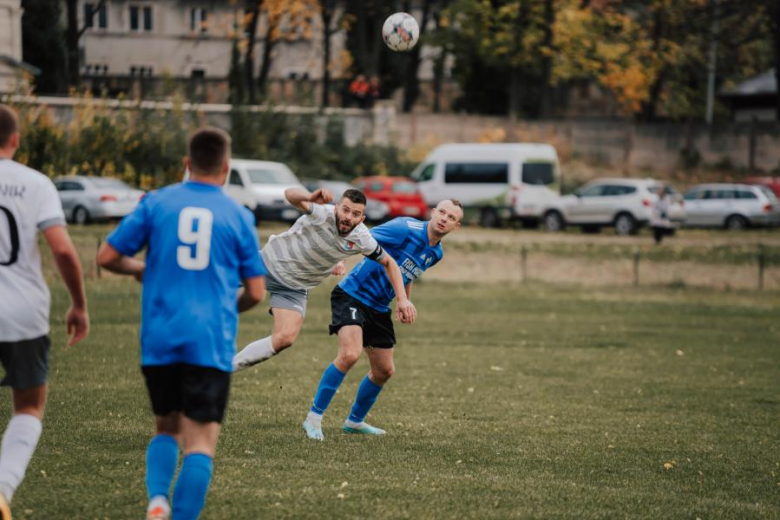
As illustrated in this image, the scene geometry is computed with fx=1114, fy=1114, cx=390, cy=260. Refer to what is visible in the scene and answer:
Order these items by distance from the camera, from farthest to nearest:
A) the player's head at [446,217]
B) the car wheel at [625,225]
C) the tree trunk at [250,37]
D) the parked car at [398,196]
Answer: the tree trunk at [250,37] < the car wheel at [625,225] < the parked car at [398,196] < the player's head at [446,217]

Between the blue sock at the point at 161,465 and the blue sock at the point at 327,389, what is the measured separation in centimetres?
321

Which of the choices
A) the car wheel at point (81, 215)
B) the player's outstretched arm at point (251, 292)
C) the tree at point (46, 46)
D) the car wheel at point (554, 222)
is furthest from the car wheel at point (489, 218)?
the player's outstretched arm at point (251, 292)

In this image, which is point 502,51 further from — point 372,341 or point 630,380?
point 372,341

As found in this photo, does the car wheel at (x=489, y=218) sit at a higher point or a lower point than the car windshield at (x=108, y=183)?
lower

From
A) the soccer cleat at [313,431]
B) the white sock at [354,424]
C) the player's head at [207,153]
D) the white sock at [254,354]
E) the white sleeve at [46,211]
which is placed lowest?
the white sock at [354,424]

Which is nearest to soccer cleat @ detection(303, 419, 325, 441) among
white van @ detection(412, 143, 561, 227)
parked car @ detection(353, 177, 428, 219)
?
parked car @ detection(353, 177, 428, 219)

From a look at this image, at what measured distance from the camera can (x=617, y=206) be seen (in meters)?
38.2

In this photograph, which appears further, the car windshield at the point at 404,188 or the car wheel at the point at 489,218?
the car wheel at the point at 489,218

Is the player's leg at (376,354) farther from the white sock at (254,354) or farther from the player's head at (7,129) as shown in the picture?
the player's head at (7,129)

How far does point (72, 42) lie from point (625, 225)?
24.9 meters

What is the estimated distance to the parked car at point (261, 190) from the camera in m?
34.5

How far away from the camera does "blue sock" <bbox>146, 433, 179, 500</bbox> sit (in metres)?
5.31

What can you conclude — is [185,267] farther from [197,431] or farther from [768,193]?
[768,193]

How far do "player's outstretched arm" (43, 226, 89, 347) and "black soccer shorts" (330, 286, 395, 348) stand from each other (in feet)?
10.8
